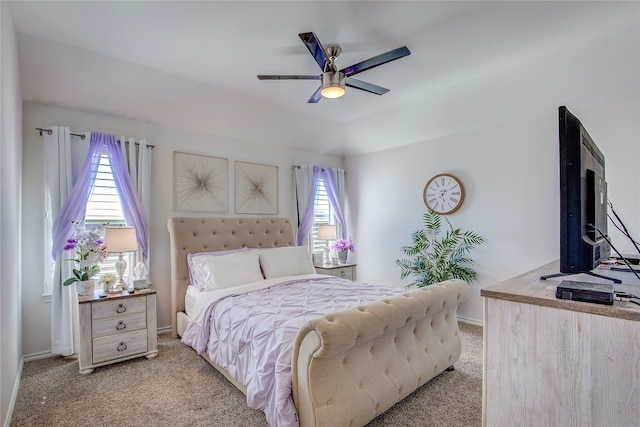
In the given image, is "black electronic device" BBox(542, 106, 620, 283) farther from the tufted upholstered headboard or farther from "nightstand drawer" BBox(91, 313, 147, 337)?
the tufted upholstered headboard

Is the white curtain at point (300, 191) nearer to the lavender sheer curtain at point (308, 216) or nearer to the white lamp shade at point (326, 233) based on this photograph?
the lavender sheer curtain at point (308, 216)

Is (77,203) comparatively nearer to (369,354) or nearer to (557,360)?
(369,354)

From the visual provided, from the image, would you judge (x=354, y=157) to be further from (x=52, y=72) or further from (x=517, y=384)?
(x=517, y=384)

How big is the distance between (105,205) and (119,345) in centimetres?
149

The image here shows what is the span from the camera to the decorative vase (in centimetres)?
297

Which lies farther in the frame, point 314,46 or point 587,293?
point 314,46

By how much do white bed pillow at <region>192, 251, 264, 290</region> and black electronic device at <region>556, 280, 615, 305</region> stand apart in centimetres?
288

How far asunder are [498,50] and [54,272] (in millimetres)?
4694

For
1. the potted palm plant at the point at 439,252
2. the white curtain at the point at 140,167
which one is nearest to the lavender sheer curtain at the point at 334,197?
the potted palm plant at the point at 439,252

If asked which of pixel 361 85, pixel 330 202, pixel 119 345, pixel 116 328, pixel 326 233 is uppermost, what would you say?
pixel 361 85

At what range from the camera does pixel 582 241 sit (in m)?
1.35

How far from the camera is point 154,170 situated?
149 inches

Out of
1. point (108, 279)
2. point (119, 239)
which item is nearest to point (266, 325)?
point (119, 239)

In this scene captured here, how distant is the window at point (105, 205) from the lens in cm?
339
